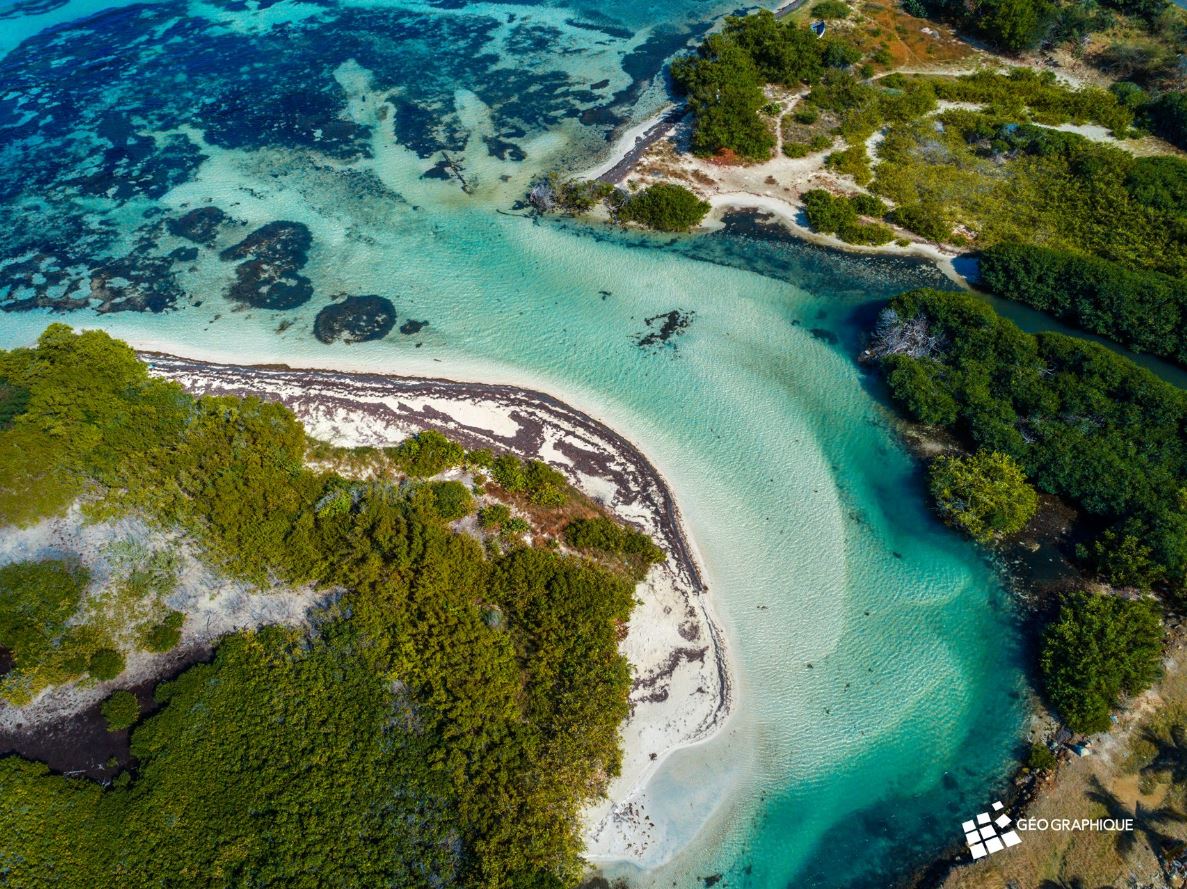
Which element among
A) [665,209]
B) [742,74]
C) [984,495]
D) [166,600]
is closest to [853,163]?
[742,74]

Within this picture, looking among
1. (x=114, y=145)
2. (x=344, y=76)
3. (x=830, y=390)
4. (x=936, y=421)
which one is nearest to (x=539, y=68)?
(x=344, y=76)

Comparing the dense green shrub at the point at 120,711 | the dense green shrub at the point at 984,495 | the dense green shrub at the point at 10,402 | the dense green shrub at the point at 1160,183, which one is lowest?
the dense green shrub at the point at 120,711

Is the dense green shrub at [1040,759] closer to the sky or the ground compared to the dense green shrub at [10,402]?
closer to the sky

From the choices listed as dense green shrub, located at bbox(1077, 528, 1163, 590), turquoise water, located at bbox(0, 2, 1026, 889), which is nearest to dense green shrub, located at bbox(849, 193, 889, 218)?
turquoise water, located at bbox(0, 2, 1026, 889)

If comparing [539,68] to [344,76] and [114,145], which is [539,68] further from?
[114,145]

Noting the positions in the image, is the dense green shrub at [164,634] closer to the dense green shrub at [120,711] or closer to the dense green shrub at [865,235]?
the dense green shrub at [120,711]

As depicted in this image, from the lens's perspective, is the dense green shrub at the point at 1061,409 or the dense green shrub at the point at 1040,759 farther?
the dense green shrub at the point at 1061,409

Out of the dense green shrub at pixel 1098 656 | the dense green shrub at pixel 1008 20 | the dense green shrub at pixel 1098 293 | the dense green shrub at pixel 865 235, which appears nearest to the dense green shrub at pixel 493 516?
the dense green shrub at pixel 1098 656
